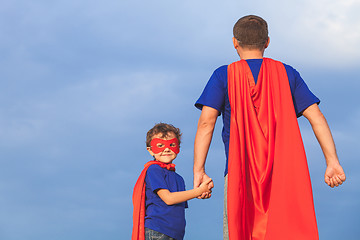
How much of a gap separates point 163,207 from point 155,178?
314mm

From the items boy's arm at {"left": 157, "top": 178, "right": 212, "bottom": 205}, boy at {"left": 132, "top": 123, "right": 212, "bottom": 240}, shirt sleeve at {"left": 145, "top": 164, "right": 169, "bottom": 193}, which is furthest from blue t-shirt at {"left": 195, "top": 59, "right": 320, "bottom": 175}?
shirt sleeve at {"left": 145, "top": 164, "right": 169, "bottom": 193}

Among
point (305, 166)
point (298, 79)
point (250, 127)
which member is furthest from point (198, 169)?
point (298, 79)

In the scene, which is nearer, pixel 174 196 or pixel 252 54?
pixel 252 54

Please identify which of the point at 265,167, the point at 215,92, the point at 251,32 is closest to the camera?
the point at 265,167

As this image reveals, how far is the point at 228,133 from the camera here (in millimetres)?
5066

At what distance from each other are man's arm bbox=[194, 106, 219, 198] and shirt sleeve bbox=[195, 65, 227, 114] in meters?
0.05

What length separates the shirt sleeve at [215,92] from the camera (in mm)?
5035

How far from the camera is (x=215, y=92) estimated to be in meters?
5.06

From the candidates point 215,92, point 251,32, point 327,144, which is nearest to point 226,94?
point 215,92

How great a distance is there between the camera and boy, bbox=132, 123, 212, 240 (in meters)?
5.79

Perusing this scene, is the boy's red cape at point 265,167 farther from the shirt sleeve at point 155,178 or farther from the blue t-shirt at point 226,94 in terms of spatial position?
the shirt sleeve at point 155,178

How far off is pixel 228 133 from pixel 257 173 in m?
0.45

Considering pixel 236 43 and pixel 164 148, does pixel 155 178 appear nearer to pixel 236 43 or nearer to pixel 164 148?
pixel 164 148

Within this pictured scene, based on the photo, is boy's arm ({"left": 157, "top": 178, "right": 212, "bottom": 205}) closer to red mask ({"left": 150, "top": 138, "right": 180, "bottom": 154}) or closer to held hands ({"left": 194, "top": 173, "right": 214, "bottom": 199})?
held hands ({"left": 194, "top": 173, "right": 214, "bottom": 199})
